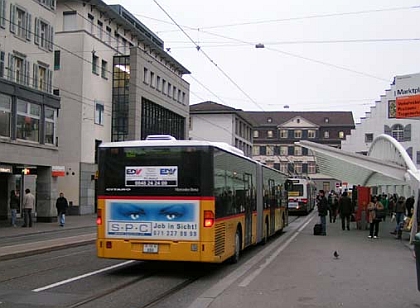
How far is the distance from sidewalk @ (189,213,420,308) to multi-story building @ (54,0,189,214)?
96.6 feet

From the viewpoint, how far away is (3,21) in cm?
3022

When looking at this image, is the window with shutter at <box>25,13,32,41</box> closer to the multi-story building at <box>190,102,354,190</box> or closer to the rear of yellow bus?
the rear of yellow bus

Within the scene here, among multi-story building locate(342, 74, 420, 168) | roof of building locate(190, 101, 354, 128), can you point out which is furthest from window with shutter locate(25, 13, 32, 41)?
roof of building locate(190, 101, 354, 128)

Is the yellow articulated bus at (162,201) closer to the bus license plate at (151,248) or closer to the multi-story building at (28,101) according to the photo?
the bus license plate at (151,248)

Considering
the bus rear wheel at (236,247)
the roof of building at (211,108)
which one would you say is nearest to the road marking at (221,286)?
the bus rear wheel at (236,247)

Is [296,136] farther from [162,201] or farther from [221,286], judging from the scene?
[221,286]

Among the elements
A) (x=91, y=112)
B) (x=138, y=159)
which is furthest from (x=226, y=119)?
(x=138, y=159)

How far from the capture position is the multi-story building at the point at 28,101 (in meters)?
30.0

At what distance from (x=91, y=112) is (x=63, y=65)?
13.5 ft

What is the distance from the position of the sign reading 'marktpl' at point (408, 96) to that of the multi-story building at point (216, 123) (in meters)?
60.2

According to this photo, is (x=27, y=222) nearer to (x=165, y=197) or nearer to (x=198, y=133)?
(x=165, y=197)

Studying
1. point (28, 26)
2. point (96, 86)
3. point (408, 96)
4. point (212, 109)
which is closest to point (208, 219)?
point (408, 96)

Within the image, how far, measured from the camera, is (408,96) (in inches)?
1055

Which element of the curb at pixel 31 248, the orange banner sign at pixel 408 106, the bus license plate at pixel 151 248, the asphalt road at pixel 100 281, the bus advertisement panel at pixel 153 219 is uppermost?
the orange banner sign at pixel 408 106
